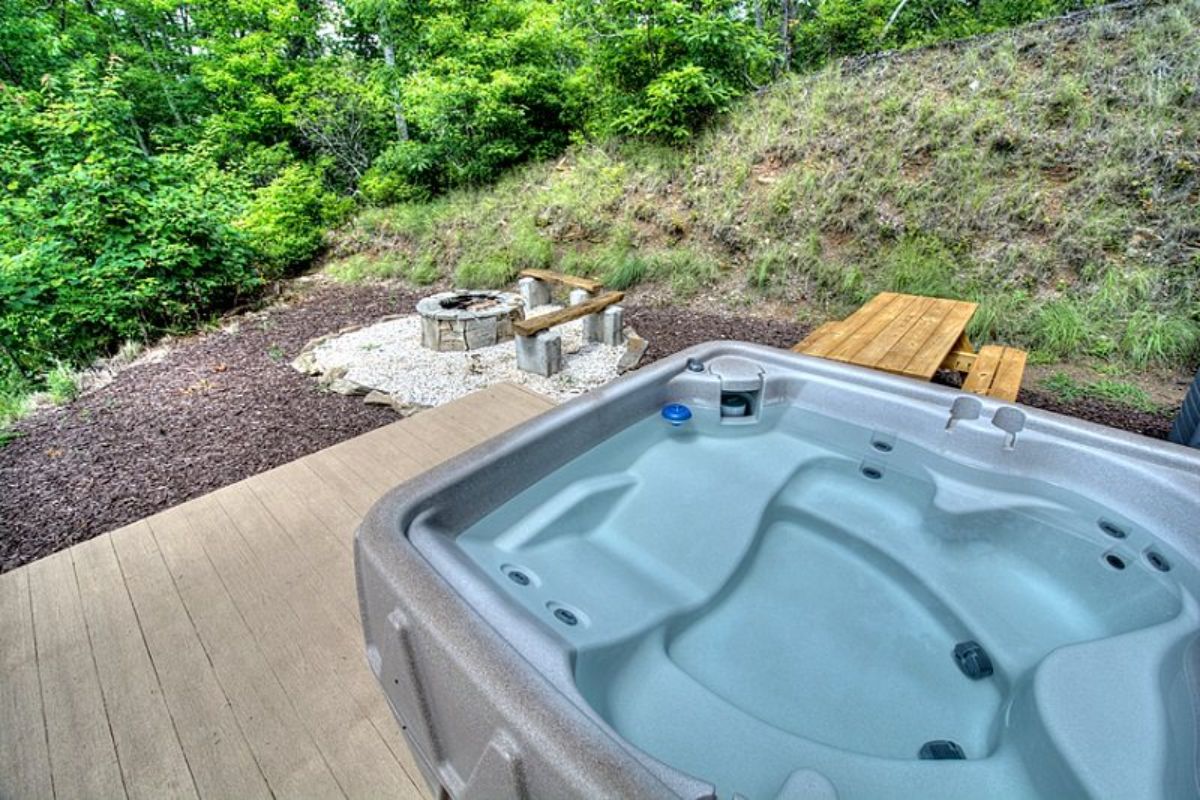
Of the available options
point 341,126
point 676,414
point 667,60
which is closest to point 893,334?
point 676,414

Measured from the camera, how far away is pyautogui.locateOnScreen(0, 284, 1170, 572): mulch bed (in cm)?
217

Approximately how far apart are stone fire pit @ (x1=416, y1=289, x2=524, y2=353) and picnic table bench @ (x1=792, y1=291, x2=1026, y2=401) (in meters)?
2.20

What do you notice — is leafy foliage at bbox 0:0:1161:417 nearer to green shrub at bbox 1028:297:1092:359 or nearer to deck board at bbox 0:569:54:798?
green shrub at bbox 1028:297:1092:359

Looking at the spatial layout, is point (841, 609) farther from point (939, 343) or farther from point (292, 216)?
point (292, 216)

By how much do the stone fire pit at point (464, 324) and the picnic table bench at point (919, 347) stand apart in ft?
7.22

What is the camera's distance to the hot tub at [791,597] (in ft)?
3.05

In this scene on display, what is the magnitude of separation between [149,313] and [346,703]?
443cm

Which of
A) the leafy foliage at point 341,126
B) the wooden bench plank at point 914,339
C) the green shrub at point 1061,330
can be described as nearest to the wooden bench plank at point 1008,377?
the wooden bench plank at point 914,339

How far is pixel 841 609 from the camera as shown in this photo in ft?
4.80

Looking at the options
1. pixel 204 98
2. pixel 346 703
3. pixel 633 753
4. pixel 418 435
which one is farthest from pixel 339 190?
pixel 633 753

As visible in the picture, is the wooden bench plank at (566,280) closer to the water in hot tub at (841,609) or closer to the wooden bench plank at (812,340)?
the wooden bench plank at (812,340)

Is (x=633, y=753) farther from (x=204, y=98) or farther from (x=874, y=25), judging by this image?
(x=204, y=98)

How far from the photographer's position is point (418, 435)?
239cm

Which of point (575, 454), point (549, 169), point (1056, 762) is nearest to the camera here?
point (1056, 762)
